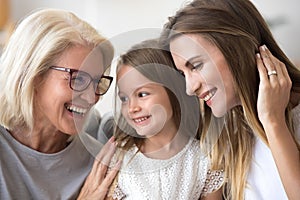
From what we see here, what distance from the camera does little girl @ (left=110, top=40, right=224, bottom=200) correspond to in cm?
114

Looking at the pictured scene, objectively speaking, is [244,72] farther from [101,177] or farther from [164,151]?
[101,177]

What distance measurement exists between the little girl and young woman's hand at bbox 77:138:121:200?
0.8 inches

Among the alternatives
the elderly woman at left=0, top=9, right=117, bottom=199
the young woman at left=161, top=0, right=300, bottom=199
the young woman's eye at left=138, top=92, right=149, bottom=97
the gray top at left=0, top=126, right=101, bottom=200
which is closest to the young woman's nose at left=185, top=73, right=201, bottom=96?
the young woman at left=161, top=0, right=300, bottom=199

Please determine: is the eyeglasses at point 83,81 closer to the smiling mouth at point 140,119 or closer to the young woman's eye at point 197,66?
the smiling mouth at point 140,119

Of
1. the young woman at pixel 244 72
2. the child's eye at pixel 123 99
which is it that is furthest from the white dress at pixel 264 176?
the child's eye at pixel 123 99

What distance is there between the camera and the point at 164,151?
1208 millimetres

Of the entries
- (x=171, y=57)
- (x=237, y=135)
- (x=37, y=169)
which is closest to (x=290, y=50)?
(x=237, y=135)

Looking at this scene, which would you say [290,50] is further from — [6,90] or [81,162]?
[6,90]

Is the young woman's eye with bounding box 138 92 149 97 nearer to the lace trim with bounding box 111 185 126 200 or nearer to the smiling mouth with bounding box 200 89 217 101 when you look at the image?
the smiling mouth with bounding box 200 89 217 101

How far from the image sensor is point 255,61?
3.57 ft

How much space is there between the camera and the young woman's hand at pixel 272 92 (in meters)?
1.04

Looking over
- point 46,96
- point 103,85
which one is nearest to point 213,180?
point 103,85

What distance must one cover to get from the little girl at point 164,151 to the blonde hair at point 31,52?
15 cm

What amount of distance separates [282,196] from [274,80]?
0.31 meters
